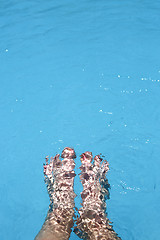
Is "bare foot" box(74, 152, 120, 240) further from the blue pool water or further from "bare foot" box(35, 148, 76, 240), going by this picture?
the blue pool water

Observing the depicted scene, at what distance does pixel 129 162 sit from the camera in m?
3.86

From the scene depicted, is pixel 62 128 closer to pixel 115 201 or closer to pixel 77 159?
pixel 77 159

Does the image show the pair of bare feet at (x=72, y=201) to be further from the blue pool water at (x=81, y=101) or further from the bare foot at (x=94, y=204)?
the blue pool water at (x=81, y=101)

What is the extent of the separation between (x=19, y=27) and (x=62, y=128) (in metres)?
2.49

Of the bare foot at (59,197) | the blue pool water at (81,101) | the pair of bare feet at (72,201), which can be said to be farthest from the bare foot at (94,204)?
the blue pool water at (81,101)

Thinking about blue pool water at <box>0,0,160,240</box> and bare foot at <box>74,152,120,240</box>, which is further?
blue pool water at <box>0,0,160,240</box>

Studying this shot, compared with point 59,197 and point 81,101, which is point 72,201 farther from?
point 81,101

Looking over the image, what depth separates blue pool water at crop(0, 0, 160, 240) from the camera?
3.62 m

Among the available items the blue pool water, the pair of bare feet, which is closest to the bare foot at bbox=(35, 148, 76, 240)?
the pair of bare feet

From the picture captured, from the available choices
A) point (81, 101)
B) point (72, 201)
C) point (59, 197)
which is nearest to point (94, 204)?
point (72, 201)

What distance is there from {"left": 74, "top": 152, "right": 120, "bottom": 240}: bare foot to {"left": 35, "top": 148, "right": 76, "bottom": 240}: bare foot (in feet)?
0.44

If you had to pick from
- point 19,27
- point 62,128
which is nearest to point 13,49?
point 19,27

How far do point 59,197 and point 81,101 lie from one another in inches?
67.0

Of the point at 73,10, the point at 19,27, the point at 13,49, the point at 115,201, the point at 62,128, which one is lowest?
the point at 115,201
